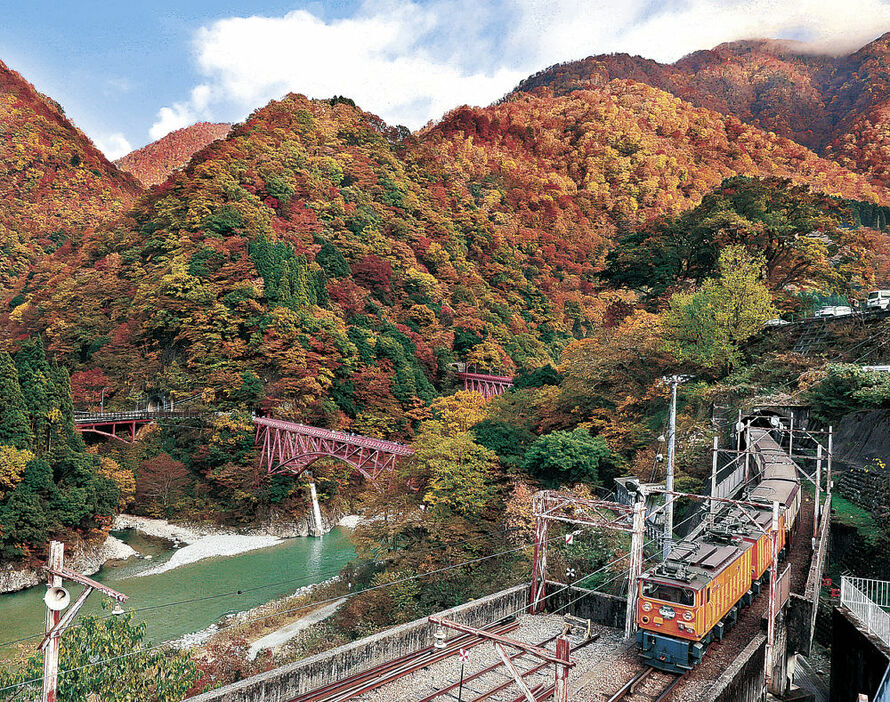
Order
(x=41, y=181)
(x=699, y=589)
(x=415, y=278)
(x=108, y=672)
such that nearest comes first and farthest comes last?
(x=699, y=589), (x=108, y=672), (x=415, y=278), (x=41, y=181)

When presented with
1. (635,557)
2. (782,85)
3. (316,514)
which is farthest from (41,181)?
(782,85)

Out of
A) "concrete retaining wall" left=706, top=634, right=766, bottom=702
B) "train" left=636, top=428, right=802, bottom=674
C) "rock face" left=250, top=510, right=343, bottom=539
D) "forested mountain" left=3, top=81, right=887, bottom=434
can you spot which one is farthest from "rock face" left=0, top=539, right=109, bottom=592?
"concrete retaining wall" left=706, top=634, right=766, bottom=702

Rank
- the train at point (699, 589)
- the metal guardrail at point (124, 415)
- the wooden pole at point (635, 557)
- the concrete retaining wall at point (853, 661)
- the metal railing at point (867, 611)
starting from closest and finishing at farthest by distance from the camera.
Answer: the concrete retaining wall at point (853, 661) → the train at point (699, 589) → the metal railing at point (867, 611) → the wooden pole at point (635, 557) → the metal guardrail at point (124, 415)

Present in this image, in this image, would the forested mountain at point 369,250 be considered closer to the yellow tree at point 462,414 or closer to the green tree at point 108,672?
the yellow tree at point 462,414

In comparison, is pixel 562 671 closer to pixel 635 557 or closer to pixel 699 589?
pixel 699 589

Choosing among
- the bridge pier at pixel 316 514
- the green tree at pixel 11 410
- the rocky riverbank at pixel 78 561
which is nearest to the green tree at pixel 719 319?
the bridge pier at pixel 316 514

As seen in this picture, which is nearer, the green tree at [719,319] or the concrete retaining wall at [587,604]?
the concrete retaining wall at [587,604]

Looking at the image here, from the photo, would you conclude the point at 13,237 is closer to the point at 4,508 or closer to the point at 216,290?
the point at 216,290

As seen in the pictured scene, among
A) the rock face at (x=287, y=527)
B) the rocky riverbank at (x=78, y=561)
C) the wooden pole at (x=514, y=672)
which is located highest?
the wooden pole at (x=514, y=672)
